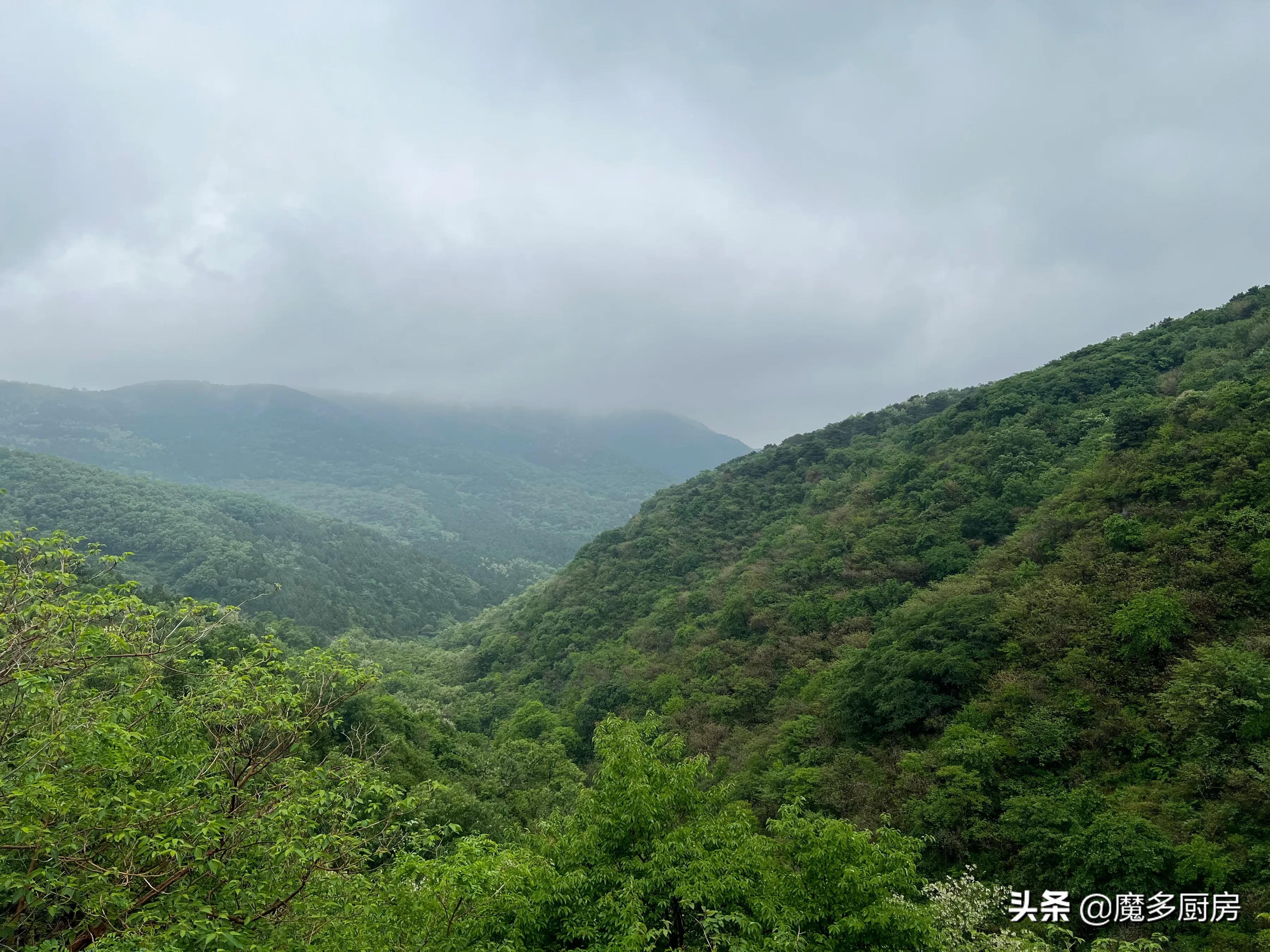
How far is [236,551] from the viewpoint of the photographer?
382 feet

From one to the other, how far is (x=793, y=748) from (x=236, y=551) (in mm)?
121511

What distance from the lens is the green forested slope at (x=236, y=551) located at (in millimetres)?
106812

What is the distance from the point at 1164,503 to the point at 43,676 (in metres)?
33.9

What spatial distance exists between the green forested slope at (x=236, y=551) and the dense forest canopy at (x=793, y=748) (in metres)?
78.8

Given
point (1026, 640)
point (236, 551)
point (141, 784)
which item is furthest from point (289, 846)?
point (236, 551)

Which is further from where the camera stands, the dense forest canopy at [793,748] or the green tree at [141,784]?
the dense forest canopy at [793,748]

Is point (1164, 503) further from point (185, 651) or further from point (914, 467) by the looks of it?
point (185, 651)

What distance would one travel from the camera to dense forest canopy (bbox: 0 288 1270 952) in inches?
341

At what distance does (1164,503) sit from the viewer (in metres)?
25.2

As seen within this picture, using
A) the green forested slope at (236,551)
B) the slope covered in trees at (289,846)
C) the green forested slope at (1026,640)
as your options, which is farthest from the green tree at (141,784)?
the green forested slope at (236,551)

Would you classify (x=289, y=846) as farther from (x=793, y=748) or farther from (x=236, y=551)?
(x=236, y=551)

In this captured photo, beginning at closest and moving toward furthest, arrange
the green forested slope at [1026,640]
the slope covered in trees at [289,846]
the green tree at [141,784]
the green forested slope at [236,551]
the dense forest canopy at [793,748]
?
the green tree at [141,784] → the slope covered in trees at [289,846] → the dense forest canopy at [793,748] → the green forested slope at [1026,640] → the green forested slope at [236,551]

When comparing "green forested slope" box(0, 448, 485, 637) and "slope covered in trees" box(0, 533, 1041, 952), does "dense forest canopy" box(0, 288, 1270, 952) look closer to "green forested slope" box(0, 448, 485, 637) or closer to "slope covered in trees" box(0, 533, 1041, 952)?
"slope covered in trees" box(0, 533, 1041, 952)

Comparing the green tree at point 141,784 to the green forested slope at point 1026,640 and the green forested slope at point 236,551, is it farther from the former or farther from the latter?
the green forested slope at point 236,551
